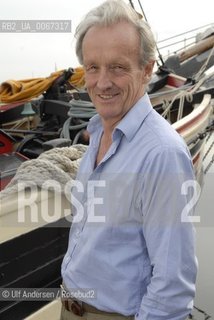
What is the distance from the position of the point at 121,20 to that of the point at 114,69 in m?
0.12

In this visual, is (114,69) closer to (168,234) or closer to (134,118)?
(134,118)

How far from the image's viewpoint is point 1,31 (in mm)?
2785

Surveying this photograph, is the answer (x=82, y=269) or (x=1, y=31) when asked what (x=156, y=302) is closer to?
(x=82, y=269)

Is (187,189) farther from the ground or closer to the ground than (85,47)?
closer to the ground

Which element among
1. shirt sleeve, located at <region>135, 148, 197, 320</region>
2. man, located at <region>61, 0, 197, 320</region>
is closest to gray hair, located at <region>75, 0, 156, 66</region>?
man, located at <region>61, 0, 197, 320</region>

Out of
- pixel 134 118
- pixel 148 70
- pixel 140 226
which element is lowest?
pixel 140 226

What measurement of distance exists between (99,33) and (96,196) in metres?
0.44

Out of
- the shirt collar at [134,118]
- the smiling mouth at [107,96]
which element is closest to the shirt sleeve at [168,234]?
the shirt collar at [134,118]

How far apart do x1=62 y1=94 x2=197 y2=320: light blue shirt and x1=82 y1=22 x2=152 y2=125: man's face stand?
46 millimetres

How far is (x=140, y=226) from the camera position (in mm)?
1055

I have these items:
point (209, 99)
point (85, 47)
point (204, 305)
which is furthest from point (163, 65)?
point (85, 47)

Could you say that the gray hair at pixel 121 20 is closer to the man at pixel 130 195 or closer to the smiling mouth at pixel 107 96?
the man at pixel 130 195

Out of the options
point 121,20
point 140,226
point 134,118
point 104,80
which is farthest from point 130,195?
point 121,20

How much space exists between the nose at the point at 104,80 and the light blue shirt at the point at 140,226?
0.31ft
